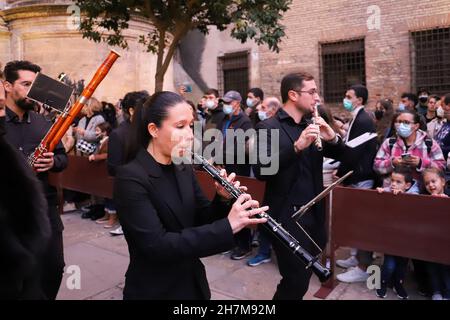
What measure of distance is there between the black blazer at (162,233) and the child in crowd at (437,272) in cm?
261

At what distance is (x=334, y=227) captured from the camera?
4.20 metres

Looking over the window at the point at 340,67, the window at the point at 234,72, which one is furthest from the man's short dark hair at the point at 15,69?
the window at the point at 234,72

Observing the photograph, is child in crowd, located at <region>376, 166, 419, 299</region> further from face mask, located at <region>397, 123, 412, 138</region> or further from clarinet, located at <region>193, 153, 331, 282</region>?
clarinet, located at <region>193, 153, 331, 282</region>

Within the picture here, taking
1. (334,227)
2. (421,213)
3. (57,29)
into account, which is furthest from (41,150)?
(57,29)

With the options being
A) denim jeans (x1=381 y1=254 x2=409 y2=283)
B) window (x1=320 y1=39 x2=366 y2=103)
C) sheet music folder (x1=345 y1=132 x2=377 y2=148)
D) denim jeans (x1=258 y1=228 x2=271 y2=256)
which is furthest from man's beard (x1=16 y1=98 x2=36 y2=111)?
window (x1=320 y1=39 x2=366 y2=103)

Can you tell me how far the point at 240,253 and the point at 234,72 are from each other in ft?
39.8

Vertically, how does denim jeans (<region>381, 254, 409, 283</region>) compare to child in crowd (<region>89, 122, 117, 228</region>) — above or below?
below

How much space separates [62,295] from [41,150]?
1835mm

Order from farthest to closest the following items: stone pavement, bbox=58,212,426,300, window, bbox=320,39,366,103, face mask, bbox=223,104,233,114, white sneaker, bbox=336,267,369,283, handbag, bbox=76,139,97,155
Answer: window, bbox=320,39,366,103, handbag, bbox=76,139,97,155, face mask, bbox=223,104,233,114, white sneaker, bbox=336,267,369,283, stone pavement, bbox=58,212,426,300

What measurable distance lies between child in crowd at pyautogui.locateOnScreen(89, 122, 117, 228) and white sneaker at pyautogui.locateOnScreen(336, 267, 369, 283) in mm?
3746

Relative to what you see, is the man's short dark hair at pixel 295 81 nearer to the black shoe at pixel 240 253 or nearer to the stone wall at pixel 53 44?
the black shoe at pixel 240 253

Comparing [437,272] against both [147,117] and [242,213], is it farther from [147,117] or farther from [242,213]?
[147,117]

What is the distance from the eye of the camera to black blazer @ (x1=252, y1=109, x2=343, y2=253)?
2945mm

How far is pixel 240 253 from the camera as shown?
5098 millimetres
